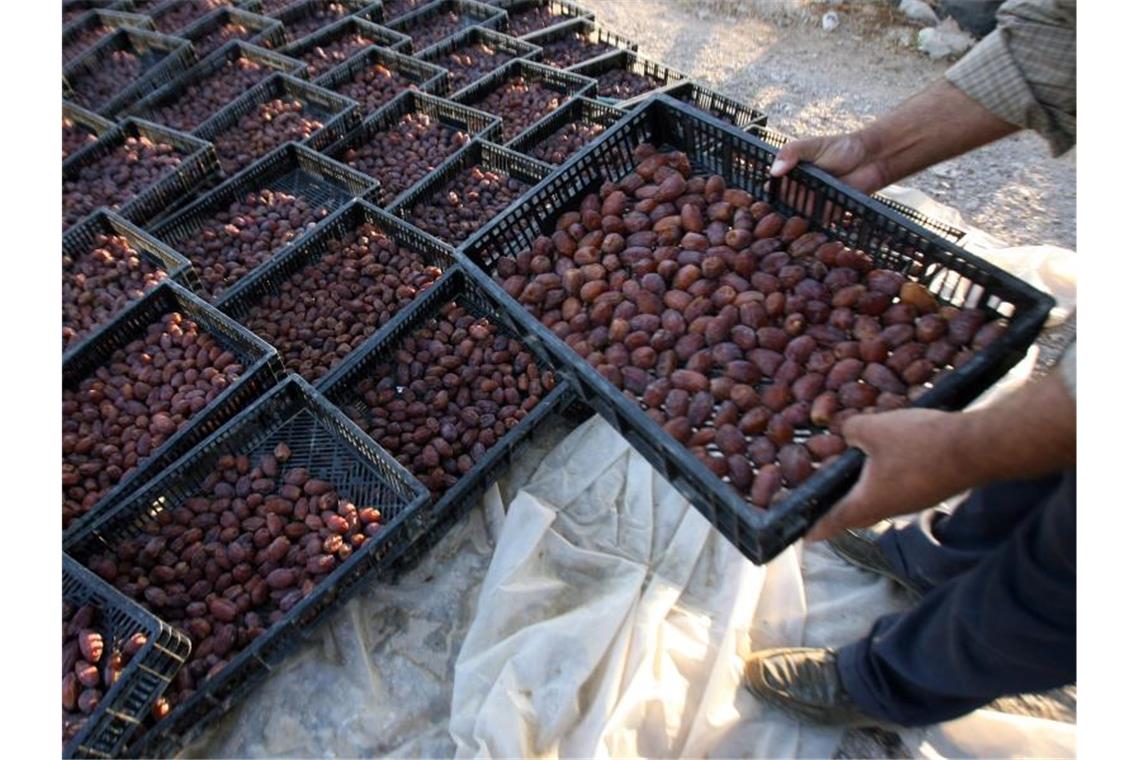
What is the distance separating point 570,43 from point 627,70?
19.0 inches

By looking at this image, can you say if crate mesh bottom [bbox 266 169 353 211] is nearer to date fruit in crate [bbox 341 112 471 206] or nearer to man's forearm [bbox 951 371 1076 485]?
date fruit in crate [bbox 341 112 471 206]

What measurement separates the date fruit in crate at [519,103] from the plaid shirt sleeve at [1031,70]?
80.6 inches

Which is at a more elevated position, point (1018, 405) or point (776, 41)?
point (1018, 405)

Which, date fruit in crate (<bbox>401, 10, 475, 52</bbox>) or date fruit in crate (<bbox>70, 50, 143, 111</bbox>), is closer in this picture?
date fruit in crate (<bbox>70, 50, 143, 111</bbox>)

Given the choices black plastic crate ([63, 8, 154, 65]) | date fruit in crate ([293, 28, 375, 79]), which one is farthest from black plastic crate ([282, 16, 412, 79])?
black plastic crate ([63, 8, 154, 65])

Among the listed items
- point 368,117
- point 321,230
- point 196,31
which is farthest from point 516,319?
point 196,31

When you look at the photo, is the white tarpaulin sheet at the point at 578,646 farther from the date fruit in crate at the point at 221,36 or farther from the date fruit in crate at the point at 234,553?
the date fruit in crate at the point at 221,36

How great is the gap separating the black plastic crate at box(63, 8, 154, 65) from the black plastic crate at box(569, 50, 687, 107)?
2406 mm

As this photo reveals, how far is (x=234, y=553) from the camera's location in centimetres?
192

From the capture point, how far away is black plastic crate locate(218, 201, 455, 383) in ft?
8.34

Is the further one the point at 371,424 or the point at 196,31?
the point at 196,31

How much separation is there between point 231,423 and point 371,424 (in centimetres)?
37
